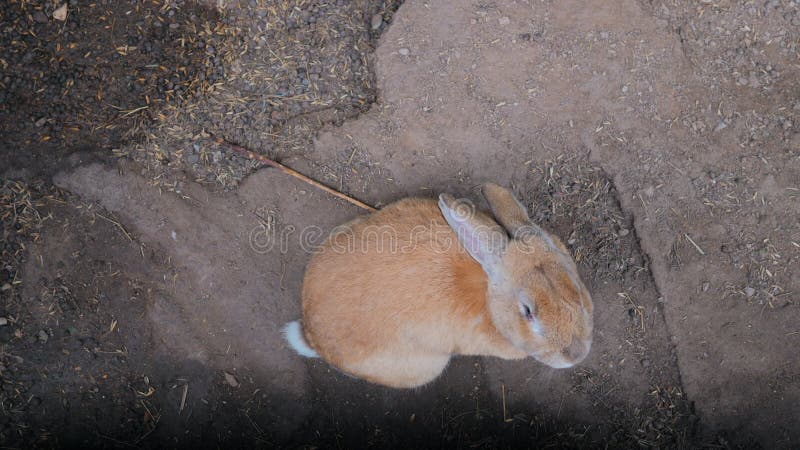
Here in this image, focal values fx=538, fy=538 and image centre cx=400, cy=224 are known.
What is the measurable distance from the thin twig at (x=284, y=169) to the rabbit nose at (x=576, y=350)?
1878 mm

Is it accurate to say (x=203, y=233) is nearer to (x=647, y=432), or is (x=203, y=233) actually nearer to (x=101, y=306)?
(x=101, y=306)

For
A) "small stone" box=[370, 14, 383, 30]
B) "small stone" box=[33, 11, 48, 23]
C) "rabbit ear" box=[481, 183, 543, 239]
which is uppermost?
"small stone" box=[370, 14, 383, 30]

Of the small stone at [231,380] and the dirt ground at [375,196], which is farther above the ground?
the dirt ground at [375,196]

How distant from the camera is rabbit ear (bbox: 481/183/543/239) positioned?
3.46 m

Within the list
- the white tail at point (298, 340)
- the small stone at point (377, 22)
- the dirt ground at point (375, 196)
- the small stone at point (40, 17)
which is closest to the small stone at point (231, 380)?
the dirt ground at point (375, 196)

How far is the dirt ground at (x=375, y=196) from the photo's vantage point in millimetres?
4270

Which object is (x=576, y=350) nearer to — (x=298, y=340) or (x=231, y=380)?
(x=298, y=340)

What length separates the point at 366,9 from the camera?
4465mm

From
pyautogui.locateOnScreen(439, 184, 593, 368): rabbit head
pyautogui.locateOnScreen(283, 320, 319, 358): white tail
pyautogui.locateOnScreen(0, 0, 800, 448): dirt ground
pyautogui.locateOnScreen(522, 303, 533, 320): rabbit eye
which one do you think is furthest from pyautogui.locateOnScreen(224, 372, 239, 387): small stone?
pyautogui.locateOnScreen(522, 303, 533, 320): rabbit eye

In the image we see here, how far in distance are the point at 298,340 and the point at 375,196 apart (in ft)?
4.28

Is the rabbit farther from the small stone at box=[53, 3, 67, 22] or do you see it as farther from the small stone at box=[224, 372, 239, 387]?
the small stone at box=[53, 3, 67, 22]

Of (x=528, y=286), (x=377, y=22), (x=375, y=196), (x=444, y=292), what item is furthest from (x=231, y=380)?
(x=377, y=22)

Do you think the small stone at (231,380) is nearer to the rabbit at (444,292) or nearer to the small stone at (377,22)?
the rabbit at (444,292)

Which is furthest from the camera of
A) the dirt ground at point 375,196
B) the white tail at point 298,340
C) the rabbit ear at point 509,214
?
the dirt ground at point 375,196
